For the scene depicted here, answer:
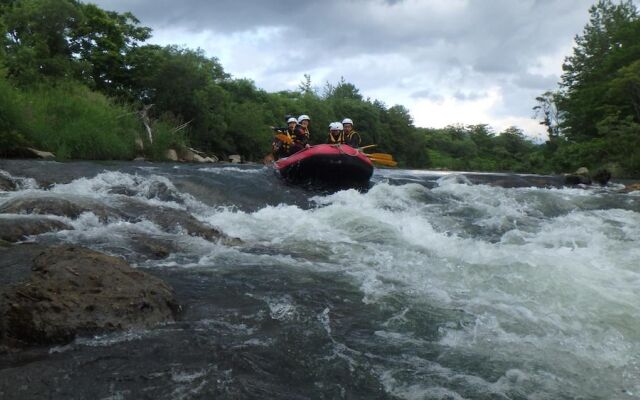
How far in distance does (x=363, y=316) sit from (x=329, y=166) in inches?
294

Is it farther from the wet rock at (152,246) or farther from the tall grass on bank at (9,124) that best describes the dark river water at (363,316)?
the tall grass on bank at (9,124)

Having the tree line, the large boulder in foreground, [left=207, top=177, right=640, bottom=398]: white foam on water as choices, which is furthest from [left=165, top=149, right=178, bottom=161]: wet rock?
the large boulder in foreground

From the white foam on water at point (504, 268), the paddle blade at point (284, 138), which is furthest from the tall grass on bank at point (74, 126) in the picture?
the white foam on water at point (504, 268)

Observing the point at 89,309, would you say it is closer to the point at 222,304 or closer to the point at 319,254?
the point at 222,304

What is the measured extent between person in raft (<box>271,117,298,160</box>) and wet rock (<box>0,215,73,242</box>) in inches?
295

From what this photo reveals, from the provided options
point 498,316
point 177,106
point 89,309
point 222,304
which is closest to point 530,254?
point 498,316

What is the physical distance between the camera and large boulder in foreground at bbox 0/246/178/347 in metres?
3.09

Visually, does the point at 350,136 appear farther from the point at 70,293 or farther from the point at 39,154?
the point at 70,293

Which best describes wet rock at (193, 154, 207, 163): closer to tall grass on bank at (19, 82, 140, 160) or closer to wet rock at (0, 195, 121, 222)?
tall grass on bank at (19, 82, 140, 160)

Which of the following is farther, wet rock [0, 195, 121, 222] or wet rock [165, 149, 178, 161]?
wet rock [165, 149, 178, 161]

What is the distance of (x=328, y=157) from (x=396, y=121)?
1746 inches

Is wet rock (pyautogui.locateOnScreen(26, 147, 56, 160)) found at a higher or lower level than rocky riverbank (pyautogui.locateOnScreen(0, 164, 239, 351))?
higher

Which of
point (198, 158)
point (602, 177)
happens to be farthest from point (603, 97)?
point (198, 158)

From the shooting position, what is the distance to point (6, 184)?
8.66 m
